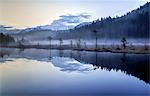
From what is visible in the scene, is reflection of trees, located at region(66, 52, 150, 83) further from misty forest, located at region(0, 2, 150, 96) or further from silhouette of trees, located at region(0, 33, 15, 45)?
silhouette of trees, located at region(0, 33, 15, 45)

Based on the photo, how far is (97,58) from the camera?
390 centimetres

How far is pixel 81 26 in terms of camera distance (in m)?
3.95

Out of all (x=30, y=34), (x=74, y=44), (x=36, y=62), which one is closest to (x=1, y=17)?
(x=30, y=34)

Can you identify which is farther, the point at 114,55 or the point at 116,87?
the point at 114,55

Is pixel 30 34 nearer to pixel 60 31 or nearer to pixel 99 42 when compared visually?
pixel 60 31

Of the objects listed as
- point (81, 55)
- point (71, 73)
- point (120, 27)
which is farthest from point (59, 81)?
point (120, 27)

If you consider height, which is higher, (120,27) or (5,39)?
(120,27)

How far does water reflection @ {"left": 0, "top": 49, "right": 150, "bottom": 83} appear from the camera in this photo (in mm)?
3674

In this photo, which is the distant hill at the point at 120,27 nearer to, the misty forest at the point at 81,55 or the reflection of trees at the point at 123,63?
the misty forest at the point at 81,55

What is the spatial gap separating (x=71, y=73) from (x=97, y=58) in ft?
1.57

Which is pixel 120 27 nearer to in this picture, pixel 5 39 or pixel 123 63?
pixel 123 63

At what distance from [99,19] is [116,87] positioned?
0.99 m

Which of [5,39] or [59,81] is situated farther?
[5,39]

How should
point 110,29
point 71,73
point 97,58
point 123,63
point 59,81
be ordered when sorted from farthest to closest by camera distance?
1. point 110,29
2. point 97,58
3. point 123,63
4. point 71,73
5. point 59,81
